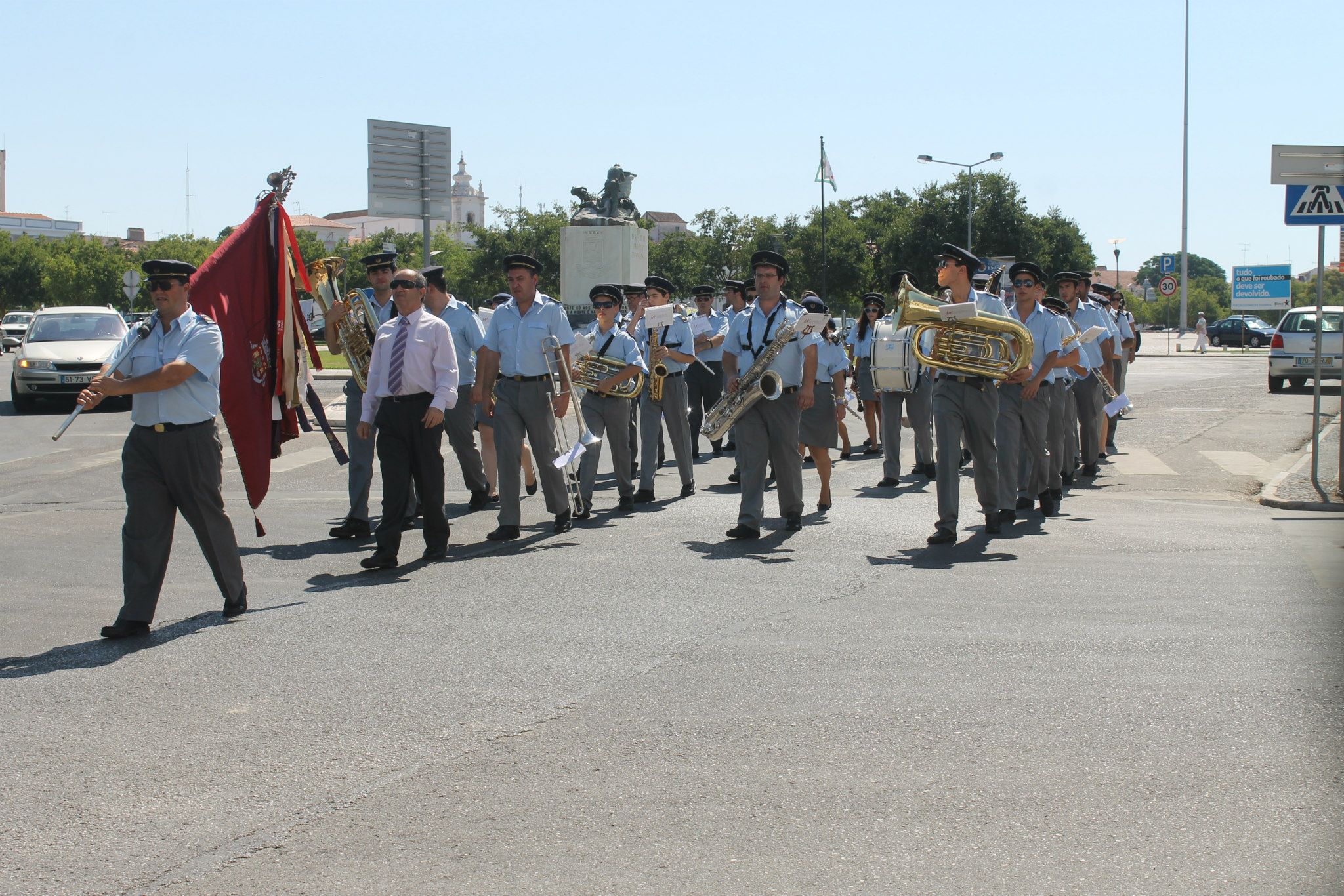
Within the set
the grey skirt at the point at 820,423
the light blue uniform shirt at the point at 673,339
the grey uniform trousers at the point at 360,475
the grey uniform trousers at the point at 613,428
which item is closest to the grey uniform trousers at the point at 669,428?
the light blue uniform shirt at the point at 673,339

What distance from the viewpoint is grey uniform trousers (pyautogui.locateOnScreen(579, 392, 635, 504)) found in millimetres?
11234

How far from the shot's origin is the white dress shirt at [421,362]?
27.9 ft

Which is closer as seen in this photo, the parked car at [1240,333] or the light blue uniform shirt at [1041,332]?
the light blue uniform shirt at [1041,332]

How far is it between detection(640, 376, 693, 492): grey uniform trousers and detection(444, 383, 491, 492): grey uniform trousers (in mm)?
1438

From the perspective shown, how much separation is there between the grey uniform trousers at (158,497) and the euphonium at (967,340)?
15.3 feet

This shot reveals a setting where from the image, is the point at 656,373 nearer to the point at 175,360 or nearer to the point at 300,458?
the point at 300,458

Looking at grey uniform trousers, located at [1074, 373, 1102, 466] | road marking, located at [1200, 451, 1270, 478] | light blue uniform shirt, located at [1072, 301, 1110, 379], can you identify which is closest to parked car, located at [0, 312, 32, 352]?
road marking, located at [1200, 451, 1270, 478]

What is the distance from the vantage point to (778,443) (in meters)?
10.0

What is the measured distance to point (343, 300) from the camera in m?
10.4

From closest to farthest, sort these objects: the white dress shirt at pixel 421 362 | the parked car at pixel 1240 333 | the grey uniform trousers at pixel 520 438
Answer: the white dress shirt at pixel 421 362 → the grey uniform trousers at pixel 520 438 → the parked car at pixel 1240 333

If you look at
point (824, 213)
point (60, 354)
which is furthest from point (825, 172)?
point (60, 354)

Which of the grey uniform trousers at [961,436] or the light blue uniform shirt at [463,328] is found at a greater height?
the light blue uniform shirt at [463,328]

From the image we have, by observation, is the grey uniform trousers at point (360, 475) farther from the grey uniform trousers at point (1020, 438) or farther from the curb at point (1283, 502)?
the curb at point (1283, 502)

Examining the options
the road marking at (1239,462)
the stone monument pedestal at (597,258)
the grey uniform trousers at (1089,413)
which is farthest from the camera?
the stone monument pedestal at (597,258)
